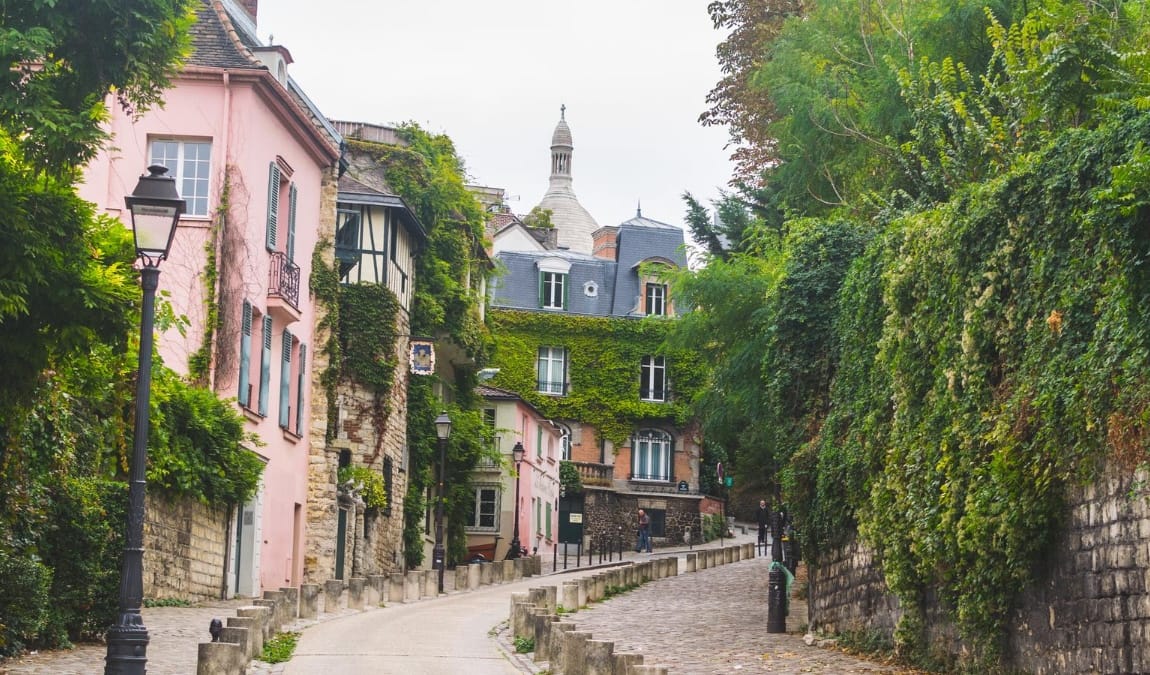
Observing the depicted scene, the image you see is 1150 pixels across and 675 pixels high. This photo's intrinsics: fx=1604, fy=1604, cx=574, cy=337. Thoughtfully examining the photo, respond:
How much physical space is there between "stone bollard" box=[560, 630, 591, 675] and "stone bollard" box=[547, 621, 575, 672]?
0.42 feet

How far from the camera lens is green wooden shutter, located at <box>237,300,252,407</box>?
28125 millimetres

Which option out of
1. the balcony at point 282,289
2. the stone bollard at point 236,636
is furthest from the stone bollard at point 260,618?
the balcony at point 282,289

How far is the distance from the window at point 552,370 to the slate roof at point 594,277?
2207mm

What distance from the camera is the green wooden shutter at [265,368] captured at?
2961 centimetres

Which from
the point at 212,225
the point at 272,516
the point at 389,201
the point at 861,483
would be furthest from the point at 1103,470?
the point at 389,201

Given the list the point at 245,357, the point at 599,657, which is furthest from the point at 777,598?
the point at 245,357

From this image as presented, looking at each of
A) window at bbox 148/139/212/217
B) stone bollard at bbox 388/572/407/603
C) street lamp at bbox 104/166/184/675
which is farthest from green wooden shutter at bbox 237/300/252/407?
street lamp at bbox 104/166/184/675

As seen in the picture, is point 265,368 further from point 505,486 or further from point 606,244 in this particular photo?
point 606,244

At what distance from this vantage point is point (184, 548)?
24312 millimetres

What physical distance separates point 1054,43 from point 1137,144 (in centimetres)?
881

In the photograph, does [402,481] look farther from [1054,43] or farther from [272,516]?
[1054,43]

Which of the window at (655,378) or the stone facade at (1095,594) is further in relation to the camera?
the window at (655,378)

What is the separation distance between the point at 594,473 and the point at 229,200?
35503mm

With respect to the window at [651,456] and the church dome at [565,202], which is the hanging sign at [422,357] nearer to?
the window at [651,456]
